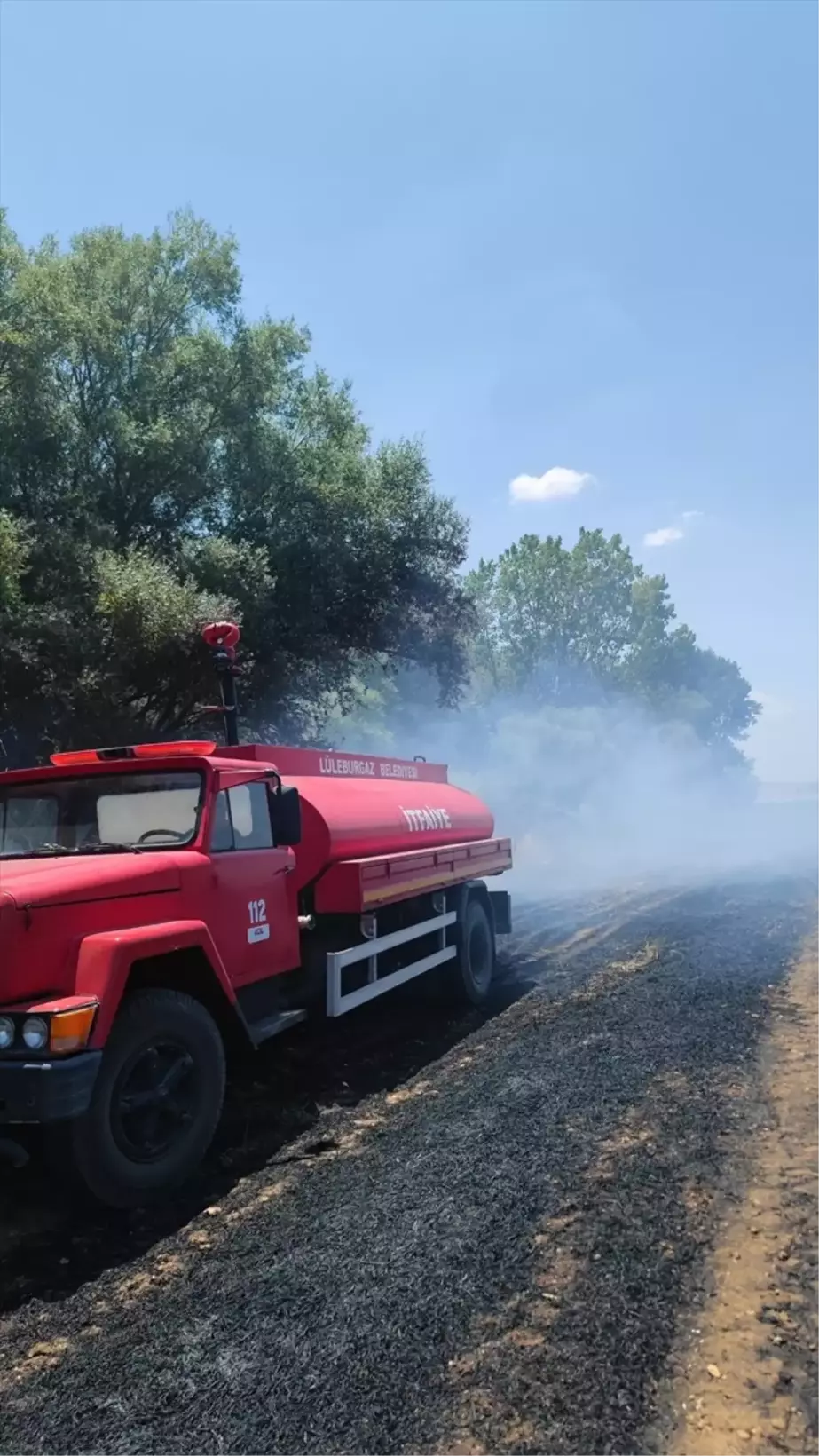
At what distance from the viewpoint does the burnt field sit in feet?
10.0

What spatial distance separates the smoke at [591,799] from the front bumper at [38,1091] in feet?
51.5

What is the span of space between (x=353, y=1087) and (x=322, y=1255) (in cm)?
248

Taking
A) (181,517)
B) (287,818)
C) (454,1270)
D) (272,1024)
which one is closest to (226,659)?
(287,818)

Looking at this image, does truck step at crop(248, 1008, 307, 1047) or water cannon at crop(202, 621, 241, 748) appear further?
water cannon at crop(202, 621, 241, 748)

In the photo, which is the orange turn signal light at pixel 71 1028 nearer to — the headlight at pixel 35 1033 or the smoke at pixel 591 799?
the headlight at pixel 35 1033

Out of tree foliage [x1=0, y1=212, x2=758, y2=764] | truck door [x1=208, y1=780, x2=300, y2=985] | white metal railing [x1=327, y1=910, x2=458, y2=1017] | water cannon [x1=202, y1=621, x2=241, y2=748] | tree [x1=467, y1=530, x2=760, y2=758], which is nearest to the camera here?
truck door [x1=208, y1=780, x2=300, y2=985]

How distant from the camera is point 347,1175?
5.01 metres

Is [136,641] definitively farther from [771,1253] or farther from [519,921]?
[771,1253]

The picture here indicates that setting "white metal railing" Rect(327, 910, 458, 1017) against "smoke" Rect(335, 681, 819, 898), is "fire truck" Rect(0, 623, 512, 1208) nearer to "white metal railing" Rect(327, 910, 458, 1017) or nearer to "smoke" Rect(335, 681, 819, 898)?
"white metal railing" Rect(327, 910, 458, 1017)

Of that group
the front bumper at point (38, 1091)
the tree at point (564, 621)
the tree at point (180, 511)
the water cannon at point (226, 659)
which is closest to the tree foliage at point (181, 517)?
the tree at point (180, 511)

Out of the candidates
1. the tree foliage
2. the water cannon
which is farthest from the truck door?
the tree foliage

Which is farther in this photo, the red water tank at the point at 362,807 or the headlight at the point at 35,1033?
the red water tank at the point at 362,807

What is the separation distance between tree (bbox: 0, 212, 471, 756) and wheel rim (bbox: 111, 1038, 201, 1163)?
957cm

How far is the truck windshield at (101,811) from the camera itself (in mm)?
5773
